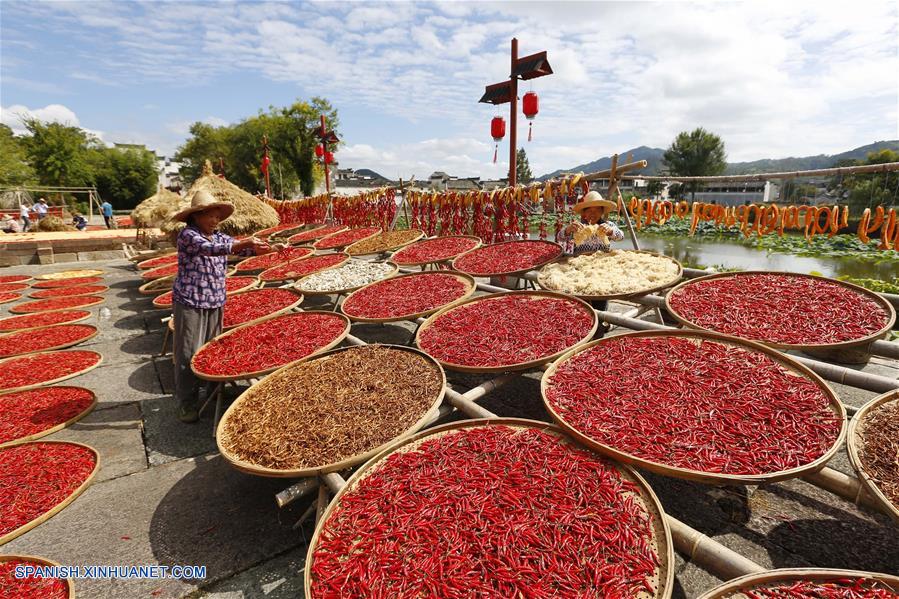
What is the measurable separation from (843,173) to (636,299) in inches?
124

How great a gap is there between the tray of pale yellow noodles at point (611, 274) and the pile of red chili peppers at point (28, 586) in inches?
171

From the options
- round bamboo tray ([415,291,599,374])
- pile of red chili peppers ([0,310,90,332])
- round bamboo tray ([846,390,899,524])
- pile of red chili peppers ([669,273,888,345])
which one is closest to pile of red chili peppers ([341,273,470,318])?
round bamboo tray ([415,291,599,374])

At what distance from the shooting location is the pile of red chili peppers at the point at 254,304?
5037 millimetres

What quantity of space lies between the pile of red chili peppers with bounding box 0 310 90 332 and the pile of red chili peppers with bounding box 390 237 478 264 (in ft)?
18.9

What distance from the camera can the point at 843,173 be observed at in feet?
16.1

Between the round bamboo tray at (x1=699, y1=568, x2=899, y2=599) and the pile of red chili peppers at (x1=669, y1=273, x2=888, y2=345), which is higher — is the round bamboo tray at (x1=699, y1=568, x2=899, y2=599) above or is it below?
below

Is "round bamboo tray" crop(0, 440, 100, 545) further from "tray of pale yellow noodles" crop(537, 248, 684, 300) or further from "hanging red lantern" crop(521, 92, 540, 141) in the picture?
"hanging red lantern" crop(521, 92, 540, 141)

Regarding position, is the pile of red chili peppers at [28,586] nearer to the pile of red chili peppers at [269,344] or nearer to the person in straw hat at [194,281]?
the pile of red chili peppers at [269,344]

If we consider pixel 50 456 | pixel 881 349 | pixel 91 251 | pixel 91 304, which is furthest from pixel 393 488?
pixel 91 251

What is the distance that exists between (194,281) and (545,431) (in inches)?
143

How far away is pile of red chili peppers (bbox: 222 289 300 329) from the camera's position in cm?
504

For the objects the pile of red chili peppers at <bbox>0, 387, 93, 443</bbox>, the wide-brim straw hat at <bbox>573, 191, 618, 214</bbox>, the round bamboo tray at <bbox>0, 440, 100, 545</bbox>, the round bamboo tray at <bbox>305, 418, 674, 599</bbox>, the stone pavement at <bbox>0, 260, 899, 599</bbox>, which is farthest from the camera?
the wide-brim straw hat at <bbox>573, 191, 618, 214</bbox>

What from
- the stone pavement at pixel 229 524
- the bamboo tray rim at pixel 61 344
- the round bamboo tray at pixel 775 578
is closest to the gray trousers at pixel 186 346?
the stone pavement at pixel 229 524

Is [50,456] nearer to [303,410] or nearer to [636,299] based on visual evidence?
[303,410]
